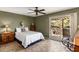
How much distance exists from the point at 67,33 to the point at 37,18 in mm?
689

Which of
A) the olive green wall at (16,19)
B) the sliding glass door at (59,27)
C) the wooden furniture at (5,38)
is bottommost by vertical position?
the wooden furniture at (5,38)

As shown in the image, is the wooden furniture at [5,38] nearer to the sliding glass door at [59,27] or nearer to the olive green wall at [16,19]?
the olive green wall at [16,19]

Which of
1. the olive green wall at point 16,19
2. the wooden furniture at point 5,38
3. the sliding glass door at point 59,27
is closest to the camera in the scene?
the sliding glass door at point 59,27

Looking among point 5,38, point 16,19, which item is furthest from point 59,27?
point 5,38

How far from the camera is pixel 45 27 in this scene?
1.53m

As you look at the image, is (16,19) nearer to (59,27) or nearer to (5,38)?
(5,38)

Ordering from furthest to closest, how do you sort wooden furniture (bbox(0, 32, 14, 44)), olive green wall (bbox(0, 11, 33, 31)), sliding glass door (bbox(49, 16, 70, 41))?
wooden furniture (bbox(0, 32, 14, 44))
olive green wall (bbox(0, 11, 33, 31))
sliding glass door (bbox(49, 16, 70, 41))

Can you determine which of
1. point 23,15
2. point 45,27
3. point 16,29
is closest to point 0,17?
point 16,29

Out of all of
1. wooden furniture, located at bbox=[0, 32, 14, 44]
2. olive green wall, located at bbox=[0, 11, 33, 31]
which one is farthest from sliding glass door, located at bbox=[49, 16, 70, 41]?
wooden furniture, located at bbox=[0, 32, 14, 44]

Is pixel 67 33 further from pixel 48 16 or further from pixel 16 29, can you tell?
pixel 16 29

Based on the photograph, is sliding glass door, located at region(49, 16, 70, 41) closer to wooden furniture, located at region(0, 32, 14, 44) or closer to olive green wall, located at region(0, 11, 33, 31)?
olive green wall, located at region(0, 11, 33, 31)

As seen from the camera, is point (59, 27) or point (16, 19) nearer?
point (59, 27)

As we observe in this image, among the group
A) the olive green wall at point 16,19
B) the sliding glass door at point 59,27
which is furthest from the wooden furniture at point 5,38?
the sliding glass door at point 59,27
